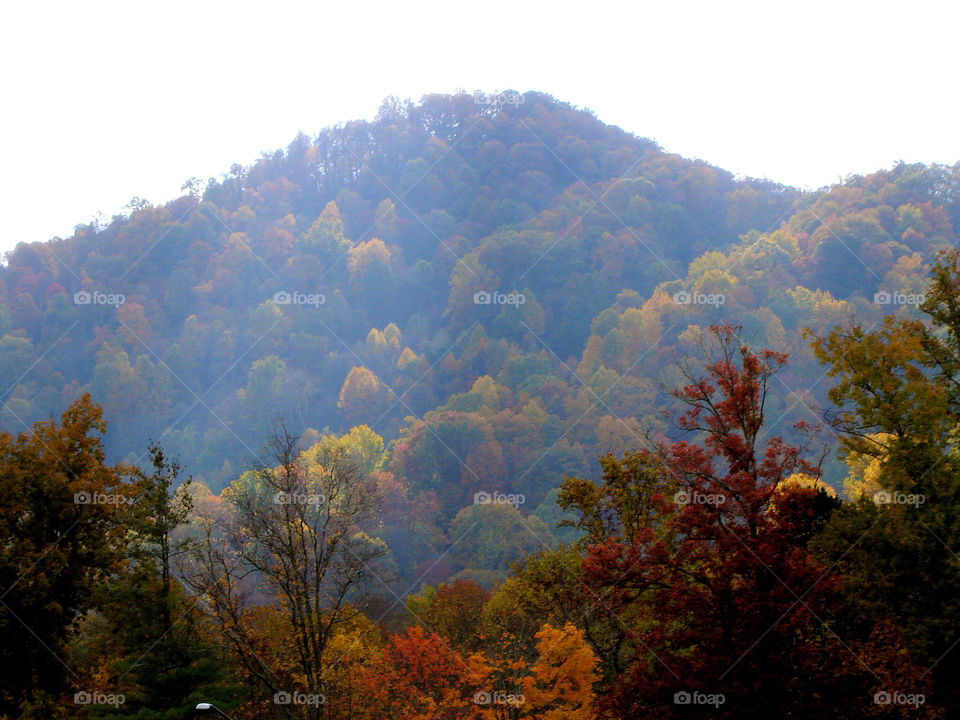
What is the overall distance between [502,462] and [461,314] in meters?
60.0

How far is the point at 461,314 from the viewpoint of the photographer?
162625 millimetres

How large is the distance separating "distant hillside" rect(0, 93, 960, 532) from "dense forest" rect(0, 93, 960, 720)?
0.68 meters

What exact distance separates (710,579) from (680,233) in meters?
168

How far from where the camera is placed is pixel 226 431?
14350 cm

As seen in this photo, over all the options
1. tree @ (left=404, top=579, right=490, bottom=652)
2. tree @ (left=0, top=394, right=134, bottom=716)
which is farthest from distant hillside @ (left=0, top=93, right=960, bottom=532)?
tree @ (left=0, top=394, right=134, bottom=716)

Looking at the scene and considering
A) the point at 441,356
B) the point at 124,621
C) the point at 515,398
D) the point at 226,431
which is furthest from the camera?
the point at 441,356

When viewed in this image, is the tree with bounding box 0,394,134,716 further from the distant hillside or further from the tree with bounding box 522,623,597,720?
the distant hillside

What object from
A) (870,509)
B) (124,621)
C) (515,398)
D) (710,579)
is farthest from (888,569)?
(515,398)

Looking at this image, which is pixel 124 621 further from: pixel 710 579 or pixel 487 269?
pixel 487 269

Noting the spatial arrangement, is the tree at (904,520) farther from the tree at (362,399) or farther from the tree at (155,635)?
the tree at (362,399)

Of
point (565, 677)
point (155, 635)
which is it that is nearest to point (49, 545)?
point (155, 635)

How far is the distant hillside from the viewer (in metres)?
114

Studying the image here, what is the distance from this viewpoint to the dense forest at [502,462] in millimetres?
17828

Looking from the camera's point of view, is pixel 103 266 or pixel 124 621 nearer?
pixel 124 621
